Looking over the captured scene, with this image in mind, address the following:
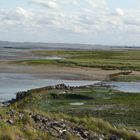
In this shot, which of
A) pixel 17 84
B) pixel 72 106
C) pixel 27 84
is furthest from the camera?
pixel 27 84

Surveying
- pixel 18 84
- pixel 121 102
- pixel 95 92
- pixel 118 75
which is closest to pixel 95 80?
pixel 118 75

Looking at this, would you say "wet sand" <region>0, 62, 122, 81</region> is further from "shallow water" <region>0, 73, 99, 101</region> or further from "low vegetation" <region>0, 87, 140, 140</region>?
"low vegetation" <region>0, 87, 140, 140</region>

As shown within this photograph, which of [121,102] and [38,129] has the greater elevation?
[38,129]

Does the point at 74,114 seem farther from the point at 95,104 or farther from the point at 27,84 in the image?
the point at 27,84

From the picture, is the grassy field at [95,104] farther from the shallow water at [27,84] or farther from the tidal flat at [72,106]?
the shallow water at [27,84]

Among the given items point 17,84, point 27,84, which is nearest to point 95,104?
point 27,84

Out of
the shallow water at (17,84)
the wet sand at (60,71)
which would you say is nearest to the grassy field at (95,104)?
the shallow water at (17,84)

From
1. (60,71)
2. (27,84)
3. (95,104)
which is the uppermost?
(95,104)

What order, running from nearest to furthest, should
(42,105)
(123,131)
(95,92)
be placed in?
(123,131)
(42,105)
(95,92)

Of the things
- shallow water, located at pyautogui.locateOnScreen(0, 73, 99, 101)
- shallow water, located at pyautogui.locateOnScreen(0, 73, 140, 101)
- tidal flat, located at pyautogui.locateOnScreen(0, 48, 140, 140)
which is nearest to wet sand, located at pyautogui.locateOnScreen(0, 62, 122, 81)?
tidal flat, located at pyautogui.locateOnScreen(0, 48, 140, 140)

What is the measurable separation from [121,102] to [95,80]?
26.0 m

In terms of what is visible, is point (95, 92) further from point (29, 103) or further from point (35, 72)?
point (35, 72)

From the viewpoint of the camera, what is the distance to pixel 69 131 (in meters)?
14.8

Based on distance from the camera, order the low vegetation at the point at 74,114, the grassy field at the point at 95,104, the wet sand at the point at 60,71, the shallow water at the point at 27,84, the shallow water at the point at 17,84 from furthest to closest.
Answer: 1. the wet sand at the point at 60,71
2. the shallow water at the point at 27,84
3. the shallow water at the point at 17,84
4. the grassy field at the point at 95,104
5. the low vegetation at the point at 74,114
